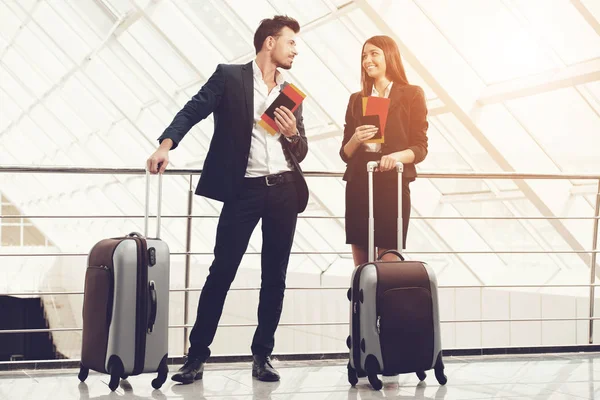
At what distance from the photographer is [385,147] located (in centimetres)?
269

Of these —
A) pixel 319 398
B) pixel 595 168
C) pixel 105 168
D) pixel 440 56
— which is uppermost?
pixel 440 56

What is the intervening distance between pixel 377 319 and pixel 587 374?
3.21ft

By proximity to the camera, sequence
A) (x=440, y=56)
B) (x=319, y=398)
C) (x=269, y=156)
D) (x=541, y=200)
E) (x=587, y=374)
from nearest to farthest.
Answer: (x=319, y=398), (x=269, y=156), (x=587, y=374), (x=440, y=56), (x=541, y=200)

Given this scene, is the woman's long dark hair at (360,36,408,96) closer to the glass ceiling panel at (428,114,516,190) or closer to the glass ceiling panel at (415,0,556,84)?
the glass ceiling panel at (415,0,556,84)

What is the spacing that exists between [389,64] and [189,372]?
1.25 meters

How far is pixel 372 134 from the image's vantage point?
2559mm

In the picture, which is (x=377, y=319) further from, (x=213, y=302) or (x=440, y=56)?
(x=440, y=56)

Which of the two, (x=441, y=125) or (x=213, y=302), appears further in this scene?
A: (x=441, y=125)

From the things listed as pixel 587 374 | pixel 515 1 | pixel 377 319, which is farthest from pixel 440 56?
pixel 377 319

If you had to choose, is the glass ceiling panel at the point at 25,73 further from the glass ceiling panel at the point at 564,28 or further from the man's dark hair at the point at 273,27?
the man's dark hair at the point at 273,27

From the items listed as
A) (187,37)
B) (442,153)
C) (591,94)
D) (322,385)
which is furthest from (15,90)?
(322,385)

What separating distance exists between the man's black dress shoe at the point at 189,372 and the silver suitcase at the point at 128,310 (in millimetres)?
92

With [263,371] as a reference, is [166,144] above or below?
above

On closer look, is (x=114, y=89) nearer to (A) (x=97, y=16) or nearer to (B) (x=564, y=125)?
(A) (x=97, y=16)
